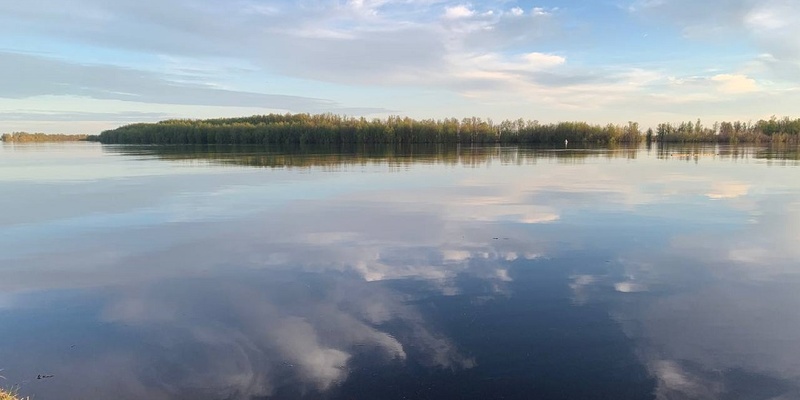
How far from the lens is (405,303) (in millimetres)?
7258

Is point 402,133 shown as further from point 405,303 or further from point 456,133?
point 405,303

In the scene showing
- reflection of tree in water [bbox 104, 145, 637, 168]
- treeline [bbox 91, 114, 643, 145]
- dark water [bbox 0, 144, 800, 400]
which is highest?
treeline [bbox 91, 114, 643, 145]

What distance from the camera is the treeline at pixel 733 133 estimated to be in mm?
105750

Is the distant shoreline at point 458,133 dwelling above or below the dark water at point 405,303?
above

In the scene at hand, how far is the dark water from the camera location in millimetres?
5258

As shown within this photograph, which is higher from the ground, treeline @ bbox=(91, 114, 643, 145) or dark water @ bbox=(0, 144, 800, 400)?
treeline @ bbox=(91, 114, 643, 145)

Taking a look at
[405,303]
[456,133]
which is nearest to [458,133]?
[456,133]

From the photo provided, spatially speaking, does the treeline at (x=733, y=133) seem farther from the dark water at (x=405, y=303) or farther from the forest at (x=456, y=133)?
the dark water at (x=405, y=303)

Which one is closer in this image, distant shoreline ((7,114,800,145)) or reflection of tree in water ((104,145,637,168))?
reflection of tree in water ((104,145,637,168))

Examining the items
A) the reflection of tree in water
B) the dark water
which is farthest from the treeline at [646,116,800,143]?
the dark water

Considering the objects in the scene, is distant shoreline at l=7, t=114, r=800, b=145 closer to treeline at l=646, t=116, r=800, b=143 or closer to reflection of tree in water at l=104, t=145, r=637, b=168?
treeline at l=646, t=116, r=800, b=143

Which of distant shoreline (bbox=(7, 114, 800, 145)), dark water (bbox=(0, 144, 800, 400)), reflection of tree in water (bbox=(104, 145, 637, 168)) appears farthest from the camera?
distant shoreline (bbox=(7, 114, 800, 145))

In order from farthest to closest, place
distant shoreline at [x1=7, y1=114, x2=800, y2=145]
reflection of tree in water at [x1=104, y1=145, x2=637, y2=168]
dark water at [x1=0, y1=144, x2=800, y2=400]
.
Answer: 1. distant shoreline at [x1=7, y1=114, x2=800, y2=145]
2. reflection of tree in water at [x1=104, y1=145, x2=637, y2=168]
3. dark water at [x1=0, y1=144, x2=800, y2=400]

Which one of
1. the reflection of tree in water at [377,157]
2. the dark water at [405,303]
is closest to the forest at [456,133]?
the reflection of tree in water at [377,157]
